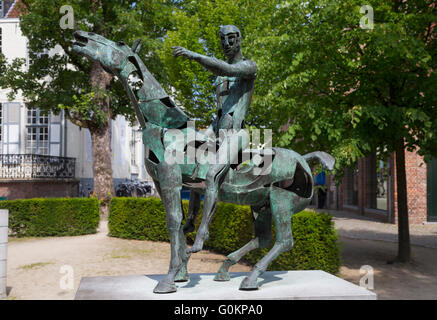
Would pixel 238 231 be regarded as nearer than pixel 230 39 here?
No

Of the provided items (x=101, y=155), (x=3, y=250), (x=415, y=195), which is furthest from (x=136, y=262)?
(x=415, y=195)

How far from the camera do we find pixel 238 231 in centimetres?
939

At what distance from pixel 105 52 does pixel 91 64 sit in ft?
43.8

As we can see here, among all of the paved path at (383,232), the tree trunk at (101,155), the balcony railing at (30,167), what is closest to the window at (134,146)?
the balcony railing at (30,167)

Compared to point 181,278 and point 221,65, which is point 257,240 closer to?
point 181,278

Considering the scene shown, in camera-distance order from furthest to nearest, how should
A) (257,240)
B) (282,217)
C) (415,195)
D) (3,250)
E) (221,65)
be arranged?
(415,195)
(3,250)
(257,240)
(282,217)
(221,65)

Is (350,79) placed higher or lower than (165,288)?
higher

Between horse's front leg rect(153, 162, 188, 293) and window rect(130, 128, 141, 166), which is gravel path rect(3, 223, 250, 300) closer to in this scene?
horse's front leg rect(153, 162, 188, 293)

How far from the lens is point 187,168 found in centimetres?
379

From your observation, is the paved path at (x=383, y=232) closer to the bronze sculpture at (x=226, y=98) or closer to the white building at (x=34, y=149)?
the bronze sculpture at (x=226, y=98)

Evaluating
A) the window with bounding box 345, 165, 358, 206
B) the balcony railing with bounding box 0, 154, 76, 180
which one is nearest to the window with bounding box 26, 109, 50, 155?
the balcony railing with bounding box 0, 154, 76, 180

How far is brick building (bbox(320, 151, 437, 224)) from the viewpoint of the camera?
16938 millimetres

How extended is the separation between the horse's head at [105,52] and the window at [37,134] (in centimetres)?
1951

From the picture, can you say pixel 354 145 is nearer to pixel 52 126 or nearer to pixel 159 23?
pixel 159 23
